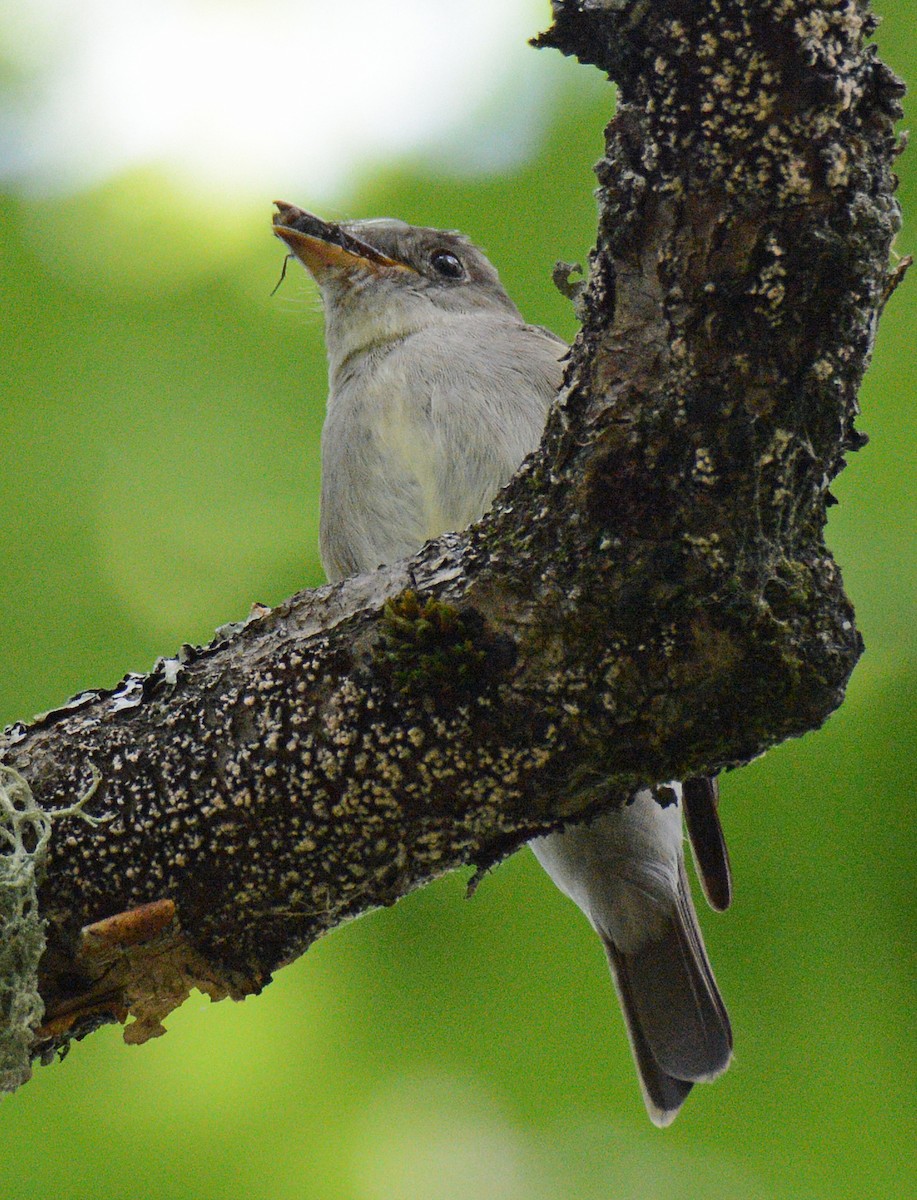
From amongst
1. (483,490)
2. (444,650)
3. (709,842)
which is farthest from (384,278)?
(444,650)

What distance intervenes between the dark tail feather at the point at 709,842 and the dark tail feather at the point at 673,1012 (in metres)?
Answer: 0.63

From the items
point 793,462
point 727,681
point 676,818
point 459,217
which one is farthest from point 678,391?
point 676,818

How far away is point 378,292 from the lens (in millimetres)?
4777

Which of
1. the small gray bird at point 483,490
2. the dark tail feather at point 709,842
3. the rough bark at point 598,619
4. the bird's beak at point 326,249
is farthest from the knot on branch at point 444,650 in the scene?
the bird's beak at point 326,249

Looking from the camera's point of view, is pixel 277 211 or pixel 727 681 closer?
pixel 727 681

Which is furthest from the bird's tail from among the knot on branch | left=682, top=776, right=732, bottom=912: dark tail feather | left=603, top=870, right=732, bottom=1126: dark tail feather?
the knot on branch

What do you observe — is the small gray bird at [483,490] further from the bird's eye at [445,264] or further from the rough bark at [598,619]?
the rough bark at [598,619]

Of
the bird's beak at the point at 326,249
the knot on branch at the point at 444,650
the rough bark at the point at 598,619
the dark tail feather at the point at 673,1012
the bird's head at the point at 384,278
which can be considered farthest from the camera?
the bird's head at the point at 384,278

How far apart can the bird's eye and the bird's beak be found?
4.2 inches

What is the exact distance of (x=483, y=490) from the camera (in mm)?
3930

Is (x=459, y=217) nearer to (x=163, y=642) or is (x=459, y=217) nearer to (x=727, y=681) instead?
(x=163, y=642)

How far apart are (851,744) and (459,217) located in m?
1.91

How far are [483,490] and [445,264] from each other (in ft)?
4.52

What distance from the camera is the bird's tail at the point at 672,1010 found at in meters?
3.85
